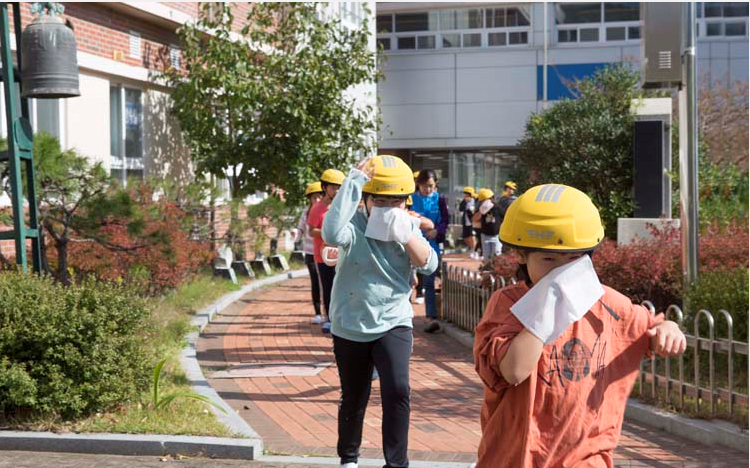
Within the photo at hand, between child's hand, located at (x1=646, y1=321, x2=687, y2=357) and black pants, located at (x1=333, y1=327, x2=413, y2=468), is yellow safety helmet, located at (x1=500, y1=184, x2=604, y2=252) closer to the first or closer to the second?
child's hand, located at (x1=646, y1=321, x2=687, y2=357)

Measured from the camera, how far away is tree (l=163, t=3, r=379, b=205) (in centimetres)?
1844

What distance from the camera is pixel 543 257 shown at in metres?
2.96

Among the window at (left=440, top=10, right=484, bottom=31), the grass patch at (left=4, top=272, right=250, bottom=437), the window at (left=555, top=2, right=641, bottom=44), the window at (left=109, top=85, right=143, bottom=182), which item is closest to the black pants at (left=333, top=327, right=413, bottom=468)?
the grass patch at (left=4, top=272, right=250, bottom=437)

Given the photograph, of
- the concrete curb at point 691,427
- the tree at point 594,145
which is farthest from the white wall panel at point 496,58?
the concrete curb at point 691,427

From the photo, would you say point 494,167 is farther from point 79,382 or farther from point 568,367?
point 568,367

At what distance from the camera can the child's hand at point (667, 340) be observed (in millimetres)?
2994

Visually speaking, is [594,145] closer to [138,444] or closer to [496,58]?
[138,444]

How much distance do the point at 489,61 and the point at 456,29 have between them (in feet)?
6.13

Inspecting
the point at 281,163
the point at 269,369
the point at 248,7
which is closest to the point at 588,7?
the point at 248,7

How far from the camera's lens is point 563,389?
3041 mm

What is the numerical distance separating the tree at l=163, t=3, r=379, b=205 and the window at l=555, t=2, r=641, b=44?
2162 centimetres

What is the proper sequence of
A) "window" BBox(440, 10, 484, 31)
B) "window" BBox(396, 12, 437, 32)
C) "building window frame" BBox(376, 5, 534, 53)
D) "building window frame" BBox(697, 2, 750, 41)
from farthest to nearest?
"window" BBox(396, 12, 437, 32) < "window" BBox(440, 10, 484, 31) < "building window frame" BBox(376, 5, 534, 53) < "building window frame" BBox(697, 2, 750, 41)

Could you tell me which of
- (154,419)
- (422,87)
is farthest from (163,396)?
(422,87)

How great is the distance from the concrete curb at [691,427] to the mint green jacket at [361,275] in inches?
90.0
